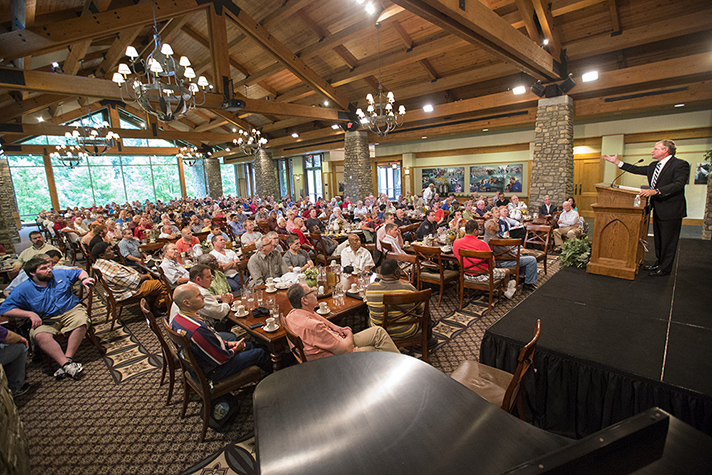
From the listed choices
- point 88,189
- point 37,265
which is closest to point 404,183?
point 37,265

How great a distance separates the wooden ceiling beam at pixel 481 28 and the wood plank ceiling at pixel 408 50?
3cm

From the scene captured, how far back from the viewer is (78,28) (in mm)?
5641

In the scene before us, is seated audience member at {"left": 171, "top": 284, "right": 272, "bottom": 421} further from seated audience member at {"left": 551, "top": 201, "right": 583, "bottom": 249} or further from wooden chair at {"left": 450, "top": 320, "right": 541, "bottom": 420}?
seated audience member at {"left": 551, "top": 201, "right": 583, "bottom": 249}

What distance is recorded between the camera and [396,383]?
137 centimetres

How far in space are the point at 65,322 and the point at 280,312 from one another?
8.64 feet

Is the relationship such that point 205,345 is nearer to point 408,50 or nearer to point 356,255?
point 356,255

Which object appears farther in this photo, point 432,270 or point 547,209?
point 547,209

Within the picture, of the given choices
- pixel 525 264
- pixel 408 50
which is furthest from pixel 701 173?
pixel 408 50

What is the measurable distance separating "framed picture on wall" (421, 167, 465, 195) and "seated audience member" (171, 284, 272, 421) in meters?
13.1

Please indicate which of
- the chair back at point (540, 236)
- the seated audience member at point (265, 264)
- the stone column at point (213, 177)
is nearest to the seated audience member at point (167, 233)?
the seated audience member at point (265, 264)

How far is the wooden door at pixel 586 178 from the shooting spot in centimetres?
1068

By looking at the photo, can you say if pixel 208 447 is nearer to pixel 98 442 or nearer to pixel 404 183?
pixel 98 442

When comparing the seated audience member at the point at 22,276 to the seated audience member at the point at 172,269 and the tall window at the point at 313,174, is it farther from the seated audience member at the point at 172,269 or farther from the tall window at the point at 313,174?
the tall window at the point at 313,174

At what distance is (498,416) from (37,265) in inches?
175
